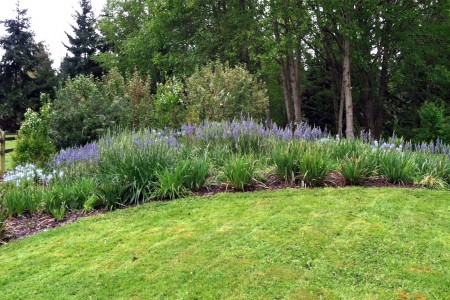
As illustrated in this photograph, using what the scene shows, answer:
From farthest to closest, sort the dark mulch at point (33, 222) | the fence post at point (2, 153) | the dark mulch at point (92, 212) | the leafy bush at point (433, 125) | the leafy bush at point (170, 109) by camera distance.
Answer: the leafy bush at point (433, 125) → the leafy bush at point (170, 109) → the fence post at point (2, 153) → the dark mulch at point (92, 212) → the dark mulch at point (33, 222)

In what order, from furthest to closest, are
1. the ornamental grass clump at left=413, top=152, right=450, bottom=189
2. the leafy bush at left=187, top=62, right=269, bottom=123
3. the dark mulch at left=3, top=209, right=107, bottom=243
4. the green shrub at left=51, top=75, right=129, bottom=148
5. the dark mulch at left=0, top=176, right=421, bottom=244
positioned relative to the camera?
the leafy bush at left=187, top=62, right=269, bottom=123 < the green shrub at left=51, top=75, right=129, bottom=148 < the ornamental grass clump at left=413, top=152, right=450, bottom=189 < the dark mulch at left=0, top=176, right=421, bottom=244 < the dark mulch at left=3, top=209, right=107, bottom=243

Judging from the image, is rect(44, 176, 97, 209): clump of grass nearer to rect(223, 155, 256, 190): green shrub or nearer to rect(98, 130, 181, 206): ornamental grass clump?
rect(98, 130, 181, 206): ornamental grass clump

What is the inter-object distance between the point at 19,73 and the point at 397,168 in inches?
1085

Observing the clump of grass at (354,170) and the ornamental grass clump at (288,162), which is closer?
the clump of grass at (354,170)

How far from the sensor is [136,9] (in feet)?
75.9

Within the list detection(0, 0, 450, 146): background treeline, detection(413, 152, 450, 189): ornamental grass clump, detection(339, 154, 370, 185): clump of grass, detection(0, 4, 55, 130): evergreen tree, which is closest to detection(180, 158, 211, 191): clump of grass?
detection(339, 154, 370, 185): clump of grass

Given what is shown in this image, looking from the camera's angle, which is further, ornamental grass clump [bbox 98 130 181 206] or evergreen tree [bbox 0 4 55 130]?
evergreen tree [bbox 0 4 55 130]

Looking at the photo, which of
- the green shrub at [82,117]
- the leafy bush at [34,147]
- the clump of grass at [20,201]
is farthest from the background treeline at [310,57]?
the clump of grass at [20,201]

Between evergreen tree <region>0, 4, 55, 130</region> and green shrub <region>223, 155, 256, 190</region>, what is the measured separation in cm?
2429

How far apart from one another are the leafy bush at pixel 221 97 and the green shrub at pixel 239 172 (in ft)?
17.4

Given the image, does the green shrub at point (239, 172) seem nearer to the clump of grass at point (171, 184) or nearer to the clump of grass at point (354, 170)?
the clump of grass at point (171, 184)

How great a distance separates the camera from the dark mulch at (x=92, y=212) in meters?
5.69

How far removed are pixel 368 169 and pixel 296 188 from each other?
1.24m

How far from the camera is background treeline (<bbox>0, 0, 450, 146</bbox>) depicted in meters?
14.9
